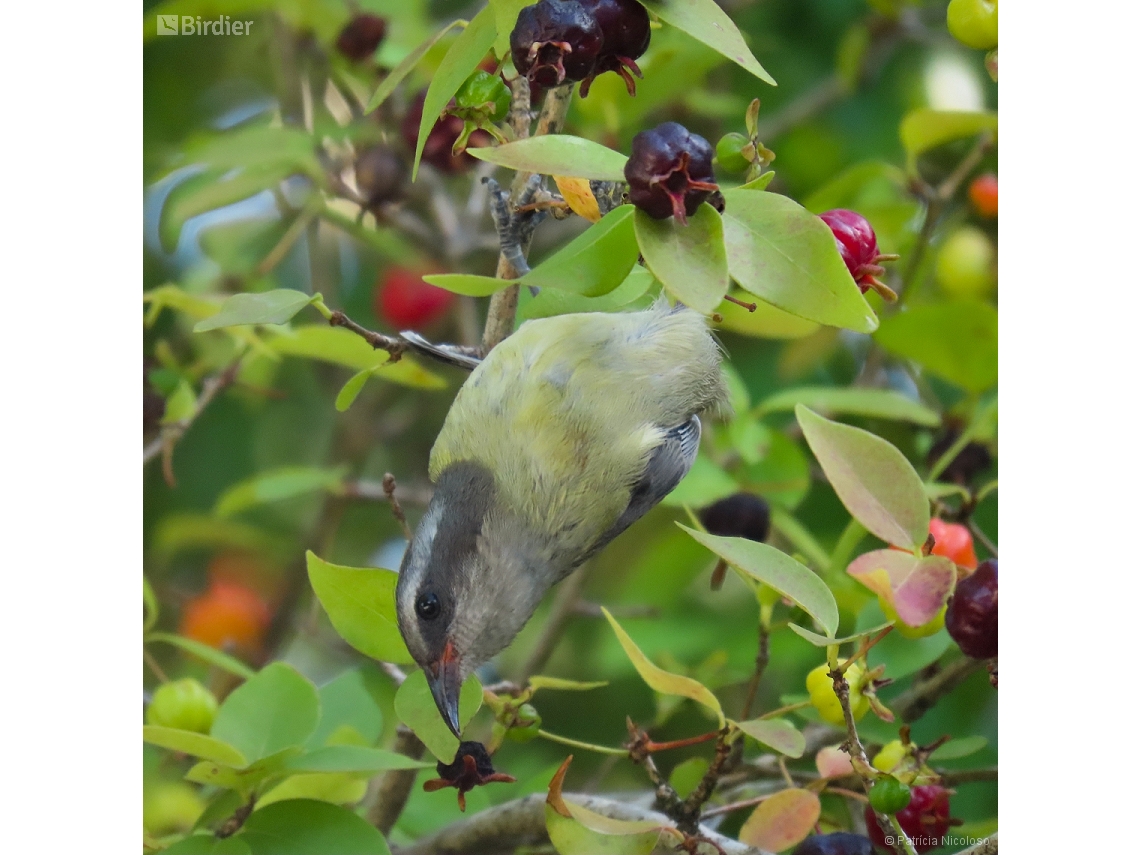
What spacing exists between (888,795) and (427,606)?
1.80ft

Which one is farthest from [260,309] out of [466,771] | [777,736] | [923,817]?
[923,817]

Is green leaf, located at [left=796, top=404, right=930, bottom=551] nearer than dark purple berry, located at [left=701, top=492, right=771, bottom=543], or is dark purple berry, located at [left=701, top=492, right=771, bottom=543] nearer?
green leaf, located at [left=796, top=404, right=930, bottom=551]

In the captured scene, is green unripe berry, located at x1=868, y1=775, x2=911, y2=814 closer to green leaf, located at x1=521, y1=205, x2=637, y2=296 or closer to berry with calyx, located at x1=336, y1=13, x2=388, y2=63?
green leaf, located at x1=521, y1=205, x2=637, y2=296

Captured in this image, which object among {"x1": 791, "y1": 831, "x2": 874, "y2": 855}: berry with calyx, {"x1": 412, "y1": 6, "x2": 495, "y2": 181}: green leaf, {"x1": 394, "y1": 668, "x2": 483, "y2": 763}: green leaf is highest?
{"x1": 412, "y1": 6, "x2": 495, "y2": 181}: green leaf

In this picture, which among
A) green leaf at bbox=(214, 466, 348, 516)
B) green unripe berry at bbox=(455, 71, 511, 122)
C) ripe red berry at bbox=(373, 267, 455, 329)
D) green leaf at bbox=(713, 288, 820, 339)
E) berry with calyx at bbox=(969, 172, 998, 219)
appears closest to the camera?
green unripe berry at bbox=(455, 71, 511, 122)

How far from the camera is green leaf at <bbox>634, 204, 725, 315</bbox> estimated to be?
91cm

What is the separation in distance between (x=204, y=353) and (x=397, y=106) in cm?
50

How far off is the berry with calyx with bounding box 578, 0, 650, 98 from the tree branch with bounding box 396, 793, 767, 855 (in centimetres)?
74

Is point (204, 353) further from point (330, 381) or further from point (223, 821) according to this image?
point (223, 821)

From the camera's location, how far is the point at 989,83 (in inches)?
74.0

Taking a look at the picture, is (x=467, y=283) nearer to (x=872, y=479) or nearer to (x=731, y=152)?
(x=731, y=152)

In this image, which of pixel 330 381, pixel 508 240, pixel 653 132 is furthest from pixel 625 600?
pixel 653 132

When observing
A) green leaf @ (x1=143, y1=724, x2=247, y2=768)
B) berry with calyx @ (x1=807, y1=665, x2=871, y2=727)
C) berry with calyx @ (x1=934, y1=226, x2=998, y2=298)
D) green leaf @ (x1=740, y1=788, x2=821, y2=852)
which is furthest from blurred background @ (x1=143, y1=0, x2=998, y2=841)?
green leaf @ (x1=143, y1=724, x2=247, y2=768)

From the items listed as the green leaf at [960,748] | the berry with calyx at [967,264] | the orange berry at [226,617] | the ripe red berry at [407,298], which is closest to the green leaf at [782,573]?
the green leaf at [960,748]
